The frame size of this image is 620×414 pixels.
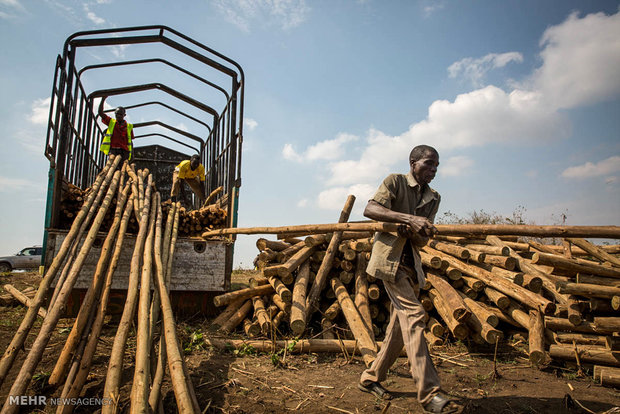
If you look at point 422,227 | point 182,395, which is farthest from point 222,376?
point 422,227

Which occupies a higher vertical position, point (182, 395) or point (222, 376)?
point (182, 395)

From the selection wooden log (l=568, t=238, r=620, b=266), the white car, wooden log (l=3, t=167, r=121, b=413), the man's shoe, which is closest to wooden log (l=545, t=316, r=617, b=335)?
wooden log (l=568, t=238, r=620, b=266)

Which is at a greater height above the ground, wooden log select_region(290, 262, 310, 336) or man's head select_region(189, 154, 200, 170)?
man's head select_region(189, 154, 200, 170)

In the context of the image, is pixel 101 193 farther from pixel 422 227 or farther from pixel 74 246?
pixel 422 227

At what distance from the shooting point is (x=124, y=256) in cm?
527

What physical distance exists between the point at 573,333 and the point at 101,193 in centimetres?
637

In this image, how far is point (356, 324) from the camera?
4.70 meters

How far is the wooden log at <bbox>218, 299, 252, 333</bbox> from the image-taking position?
17.3 feet

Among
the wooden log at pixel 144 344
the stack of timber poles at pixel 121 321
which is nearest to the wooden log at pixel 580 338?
the stack of timber poles at pixel 121 321

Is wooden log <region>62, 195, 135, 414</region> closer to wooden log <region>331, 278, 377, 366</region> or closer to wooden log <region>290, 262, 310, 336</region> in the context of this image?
wooden log <region>290, 262, 310, 336</region>

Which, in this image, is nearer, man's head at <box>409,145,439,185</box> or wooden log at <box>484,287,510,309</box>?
man's head at <box>409,145,439,185</box>

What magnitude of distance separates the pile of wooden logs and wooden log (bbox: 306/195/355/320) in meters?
1.90

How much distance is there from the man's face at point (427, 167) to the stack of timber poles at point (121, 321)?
8.10ft

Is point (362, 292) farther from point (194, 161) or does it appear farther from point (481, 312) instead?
point (194, 161)
